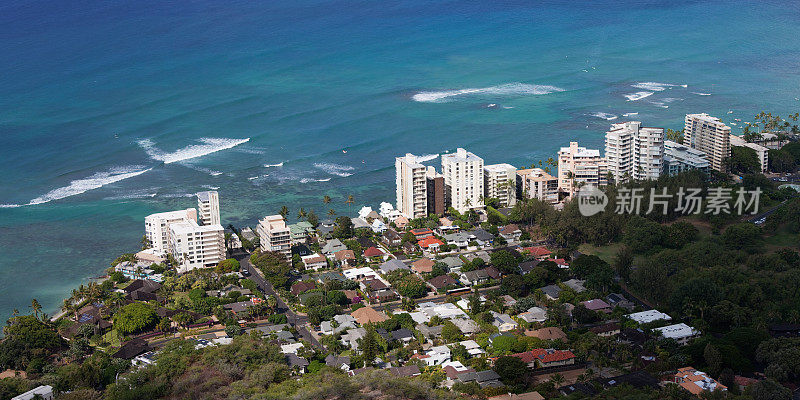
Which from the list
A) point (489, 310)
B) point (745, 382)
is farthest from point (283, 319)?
point (745, 382)

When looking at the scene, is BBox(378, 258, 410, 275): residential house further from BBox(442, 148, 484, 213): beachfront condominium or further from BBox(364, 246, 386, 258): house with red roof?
BBox(442, 148, 484, 213): beachfront condominium

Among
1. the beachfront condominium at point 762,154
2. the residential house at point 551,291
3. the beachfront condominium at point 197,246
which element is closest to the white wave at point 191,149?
the beachfront condominium at point 197,246

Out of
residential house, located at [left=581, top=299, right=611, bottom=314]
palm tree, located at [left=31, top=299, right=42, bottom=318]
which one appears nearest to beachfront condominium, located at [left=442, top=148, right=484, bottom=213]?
residential house, located at [left=581, top=299, right=611, bottom=314]

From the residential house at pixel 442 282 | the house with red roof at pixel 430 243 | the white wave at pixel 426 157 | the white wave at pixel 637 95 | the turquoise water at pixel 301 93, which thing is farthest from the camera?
the white wave at pixel 637 95

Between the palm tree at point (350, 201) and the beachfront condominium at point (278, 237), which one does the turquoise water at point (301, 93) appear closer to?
the palm tree at point (350, 201)

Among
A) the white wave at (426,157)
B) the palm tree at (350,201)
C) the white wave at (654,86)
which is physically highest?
the white wave at (654,86)

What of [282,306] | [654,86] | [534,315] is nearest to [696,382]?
[534,315]
